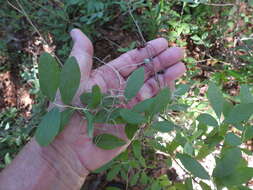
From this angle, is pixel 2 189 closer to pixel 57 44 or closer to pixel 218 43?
pixel 57 44

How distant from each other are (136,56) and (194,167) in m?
0.77

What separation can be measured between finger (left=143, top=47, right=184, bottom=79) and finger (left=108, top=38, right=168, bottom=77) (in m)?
0.03

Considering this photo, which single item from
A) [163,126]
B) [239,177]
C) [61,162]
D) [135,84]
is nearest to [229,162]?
[239,177]

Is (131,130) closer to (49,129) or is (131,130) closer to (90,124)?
(90,124)

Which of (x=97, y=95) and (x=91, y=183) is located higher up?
(x=97, y=95)

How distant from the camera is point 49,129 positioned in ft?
2.23

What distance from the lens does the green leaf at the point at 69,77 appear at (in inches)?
26.8

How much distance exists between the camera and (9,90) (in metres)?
2.33

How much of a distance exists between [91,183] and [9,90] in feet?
3.50

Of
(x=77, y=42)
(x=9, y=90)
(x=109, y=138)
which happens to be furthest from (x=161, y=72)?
(x=9, y=90)

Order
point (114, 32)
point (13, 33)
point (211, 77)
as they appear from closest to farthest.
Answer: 1. point (211, 77)
2. point (114, 32)
3. point (13, 33)

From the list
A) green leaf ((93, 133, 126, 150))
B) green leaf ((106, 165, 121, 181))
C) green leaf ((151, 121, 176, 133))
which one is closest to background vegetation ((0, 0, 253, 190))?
green leaf ((106, 165, 121, 181))

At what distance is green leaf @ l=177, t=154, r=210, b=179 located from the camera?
70 centimetres

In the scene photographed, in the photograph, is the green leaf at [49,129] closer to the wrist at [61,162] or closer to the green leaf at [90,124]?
the green leaf at [90,124]
